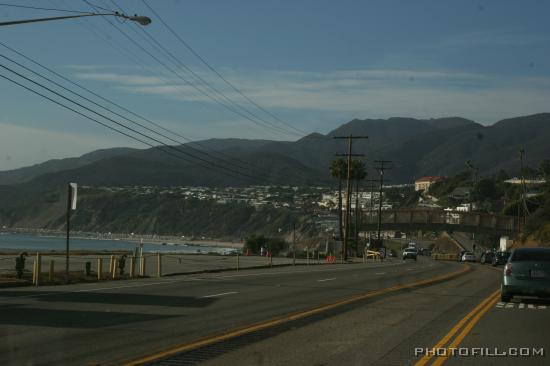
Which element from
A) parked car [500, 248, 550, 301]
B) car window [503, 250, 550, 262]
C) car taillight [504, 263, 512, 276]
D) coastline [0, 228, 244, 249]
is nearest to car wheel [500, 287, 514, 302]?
parked car [500, 248, 550, 301]

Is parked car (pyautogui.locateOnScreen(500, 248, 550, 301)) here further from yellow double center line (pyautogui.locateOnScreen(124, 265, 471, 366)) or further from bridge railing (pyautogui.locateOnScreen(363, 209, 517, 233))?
bridge railing (pyautogui.locateOnScreen(363, 209, 517, 233))

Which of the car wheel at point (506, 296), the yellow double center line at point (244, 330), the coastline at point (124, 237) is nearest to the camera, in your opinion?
the yellow double center line at point (244, 330)

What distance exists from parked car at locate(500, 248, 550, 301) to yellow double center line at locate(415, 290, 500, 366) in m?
0.80

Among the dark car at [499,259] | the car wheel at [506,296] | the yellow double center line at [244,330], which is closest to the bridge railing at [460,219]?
the dark car at [499,259]

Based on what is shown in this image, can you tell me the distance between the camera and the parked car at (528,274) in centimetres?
2078

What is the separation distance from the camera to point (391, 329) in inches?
607

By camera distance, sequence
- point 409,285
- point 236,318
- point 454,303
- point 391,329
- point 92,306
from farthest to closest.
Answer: point 409,285 < point 454,303 < point 92,306 < point 236,318 < point 391,329

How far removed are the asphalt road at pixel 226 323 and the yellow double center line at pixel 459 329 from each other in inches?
7.5

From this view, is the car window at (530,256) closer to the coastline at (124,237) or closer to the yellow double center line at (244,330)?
the yellow double center line at (244,330)

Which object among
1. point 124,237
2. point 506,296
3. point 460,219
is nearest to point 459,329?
point 506,296

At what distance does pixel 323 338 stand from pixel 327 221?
588 feet

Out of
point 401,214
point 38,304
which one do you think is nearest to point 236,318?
point 38,304

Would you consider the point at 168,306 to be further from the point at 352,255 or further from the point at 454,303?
the point at 352,255

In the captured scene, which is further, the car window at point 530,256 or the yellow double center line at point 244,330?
the car window at point 530,256
